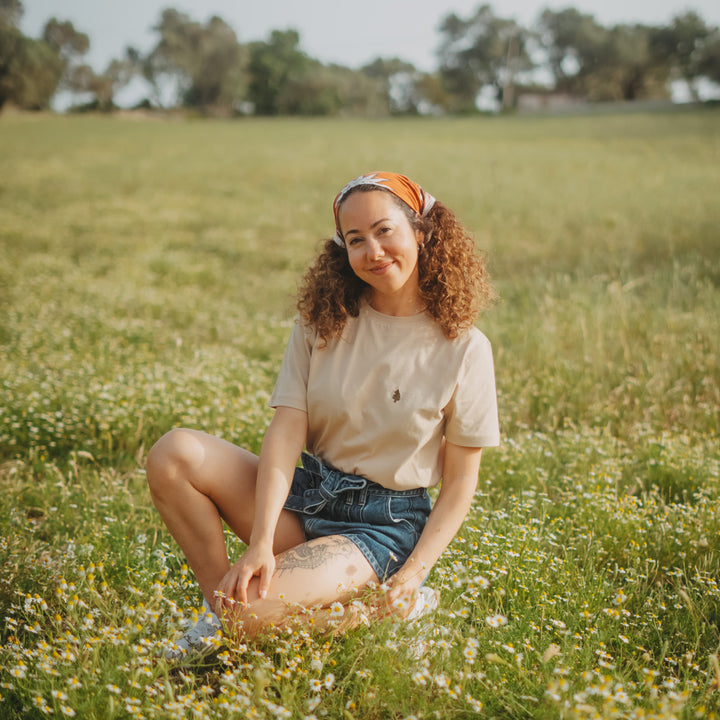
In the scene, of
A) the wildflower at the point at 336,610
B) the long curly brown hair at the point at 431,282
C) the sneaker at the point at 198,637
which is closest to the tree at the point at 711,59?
Result: the long curly brown hair at the point at 431,282

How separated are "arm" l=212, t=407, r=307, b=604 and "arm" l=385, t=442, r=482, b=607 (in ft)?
1.56

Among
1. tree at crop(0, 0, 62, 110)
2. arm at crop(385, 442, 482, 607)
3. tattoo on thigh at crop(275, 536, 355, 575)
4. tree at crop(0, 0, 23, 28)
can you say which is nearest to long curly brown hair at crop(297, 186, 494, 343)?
arm at crop(385, 442, 482, 607)

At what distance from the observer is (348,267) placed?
2.91 m

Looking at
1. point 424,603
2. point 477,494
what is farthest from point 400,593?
point 477,494

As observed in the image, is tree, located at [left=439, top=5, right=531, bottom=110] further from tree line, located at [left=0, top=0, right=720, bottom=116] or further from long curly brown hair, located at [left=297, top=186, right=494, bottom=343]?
long curly brown hair, located at [left=297, top=186, right=494, bottom=343]

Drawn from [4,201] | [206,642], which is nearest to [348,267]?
[206,642]

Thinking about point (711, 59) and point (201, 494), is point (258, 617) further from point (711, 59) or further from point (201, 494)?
point (711, 59)

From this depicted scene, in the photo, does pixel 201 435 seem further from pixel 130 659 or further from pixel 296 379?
pixel 130 659

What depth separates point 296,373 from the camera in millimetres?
2789

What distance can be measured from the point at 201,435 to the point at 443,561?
1208mm

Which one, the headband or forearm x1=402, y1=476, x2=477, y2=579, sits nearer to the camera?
forearm x1=402, y1=476, x2=477, y2=579

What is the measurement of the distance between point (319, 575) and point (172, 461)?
71 cm

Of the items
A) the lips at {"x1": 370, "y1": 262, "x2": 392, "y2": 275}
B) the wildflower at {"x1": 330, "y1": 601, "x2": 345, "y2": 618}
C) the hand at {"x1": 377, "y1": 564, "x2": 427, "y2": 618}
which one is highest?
the lips at {"x1": 370, "y1": 262, "x2": 392, "y2": 275}

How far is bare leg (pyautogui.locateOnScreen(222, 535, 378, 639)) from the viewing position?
7.76 feet
